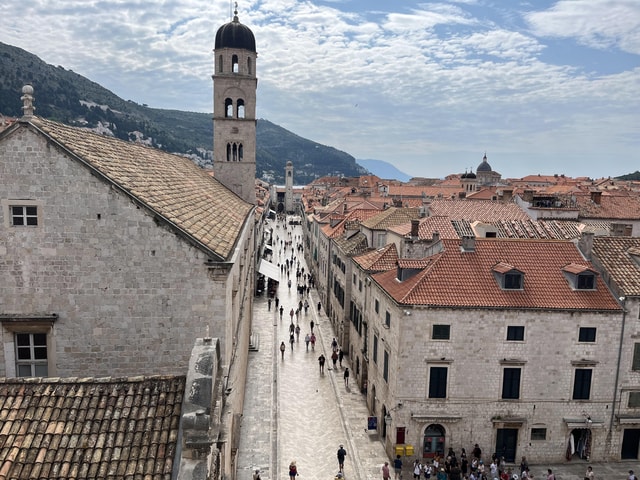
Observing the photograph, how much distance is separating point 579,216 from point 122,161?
42711 mm

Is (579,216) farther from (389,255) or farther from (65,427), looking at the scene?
(65,427)

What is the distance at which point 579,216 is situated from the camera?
4578 centimetres

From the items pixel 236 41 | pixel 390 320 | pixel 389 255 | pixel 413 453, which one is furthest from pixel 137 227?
pixel 236 41

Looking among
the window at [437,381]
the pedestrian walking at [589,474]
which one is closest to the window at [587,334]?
the pedestrian walking at [589,474]

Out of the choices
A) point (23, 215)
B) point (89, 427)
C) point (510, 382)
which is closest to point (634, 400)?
point (510, 382)

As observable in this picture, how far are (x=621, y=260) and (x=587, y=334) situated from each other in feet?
→ 15.5

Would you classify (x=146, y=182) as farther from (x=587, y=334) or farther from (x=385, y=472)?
(x=587, y=334)

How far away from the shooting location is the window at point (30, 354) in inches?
531

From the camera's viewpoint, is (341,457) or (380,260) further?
(380,260)

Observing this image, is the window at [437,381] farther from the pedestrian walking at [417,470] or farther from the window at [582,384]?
the window at [582,384]

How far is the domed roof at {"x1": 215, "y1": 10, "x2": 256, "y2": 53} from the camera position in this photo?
4069 centimetres

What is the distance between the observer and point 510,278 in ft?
74.0

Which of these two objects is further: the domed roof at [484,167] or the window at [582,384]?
the domed roof at [484,167]

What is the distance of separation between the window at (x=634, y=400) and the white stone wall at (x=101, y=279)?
1996 centimetres
